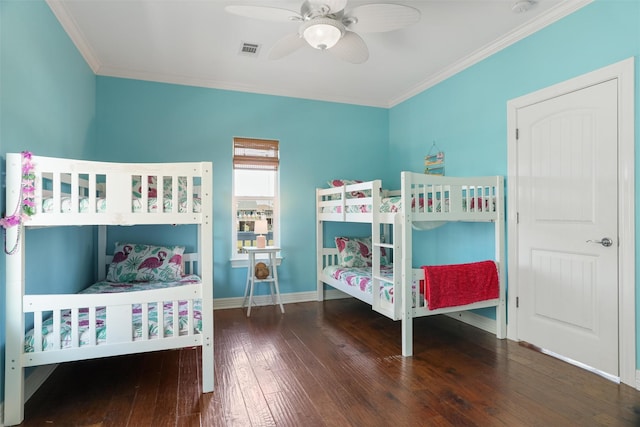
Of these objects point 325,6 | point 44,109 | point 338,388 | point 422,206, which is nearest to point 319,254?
point 422,206

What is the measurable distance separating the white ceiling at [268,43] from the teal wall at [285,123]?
126mm

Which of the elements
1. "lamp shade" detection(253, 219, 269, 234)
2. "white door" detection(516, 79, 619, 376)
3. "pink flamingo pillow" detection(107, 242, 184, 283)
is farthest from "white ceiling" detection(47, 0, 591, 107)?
"pink flamingo pillow" detection(107, 242, 184, 283)

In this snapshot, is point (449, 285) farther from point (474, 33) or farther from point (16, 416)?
point (16, 416)

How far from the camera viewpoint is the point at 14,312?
184 cm

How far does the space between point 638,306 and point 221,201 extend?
12.1 feet

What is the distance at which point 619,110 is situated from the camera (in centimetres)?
227

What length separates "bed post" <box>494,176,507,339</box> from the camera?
306 cm

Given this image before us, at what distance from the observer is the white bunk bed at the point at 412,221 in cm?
275

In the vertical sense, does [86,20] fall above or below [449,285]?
above

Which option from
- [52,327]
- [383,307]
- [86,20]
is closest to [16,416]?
[52,327]

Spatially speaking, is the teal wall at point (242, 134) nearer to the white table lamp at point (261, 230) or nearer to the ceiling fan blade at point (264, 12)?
the white table lamp at point (261, 230)

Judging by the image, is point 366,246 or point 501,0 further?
point 366,246

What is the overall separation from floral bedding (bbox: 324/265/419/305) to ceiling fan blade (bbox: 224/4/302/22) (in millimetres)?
2080

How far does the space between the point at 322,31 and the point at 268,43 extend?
111 cm
